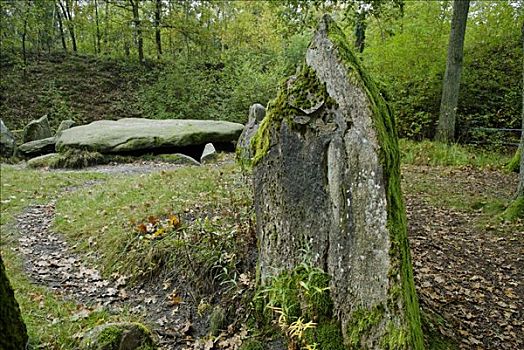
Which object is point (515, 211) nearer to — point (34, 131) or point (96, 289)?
point (96, 289)

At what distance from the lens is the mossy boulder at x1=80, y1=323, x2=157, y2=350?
3.06 metres

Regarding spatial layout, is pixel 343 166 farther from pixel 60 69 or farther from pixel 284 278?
pixel 60 69

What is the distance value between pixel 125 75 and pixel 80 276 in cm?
1753

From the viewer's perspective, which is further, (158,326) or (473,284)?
(473,284)

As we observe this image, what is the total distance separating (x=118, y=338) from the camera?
3113 mm

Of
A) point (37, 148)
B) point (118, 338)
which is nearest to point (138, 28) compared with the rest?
point (37, 148)

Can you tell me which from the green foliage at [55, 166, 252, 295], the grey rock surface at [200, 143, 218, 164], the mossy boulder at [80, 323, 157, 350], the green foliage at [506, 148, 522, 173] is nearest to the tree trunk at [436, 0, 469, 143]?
the green foliage at [506, 148, 522, 173]

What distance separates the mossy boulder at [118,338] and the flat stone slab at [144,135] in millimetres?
9681

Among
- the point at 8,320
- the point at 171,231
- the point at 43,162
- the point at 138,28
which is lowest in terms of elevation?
the point at 43,162

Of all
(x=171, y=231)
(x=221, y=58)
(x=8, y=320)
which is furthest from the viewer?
(x=221, y=58)

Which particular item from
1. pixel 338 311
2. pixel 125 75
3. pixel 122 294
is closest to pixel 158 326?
pixel 122 294

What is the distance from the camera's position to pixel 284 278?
3.35 m

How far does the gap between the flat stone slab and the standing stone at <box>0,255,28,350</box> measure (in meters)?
10.1

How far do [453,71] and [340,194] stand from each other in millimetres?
9617
